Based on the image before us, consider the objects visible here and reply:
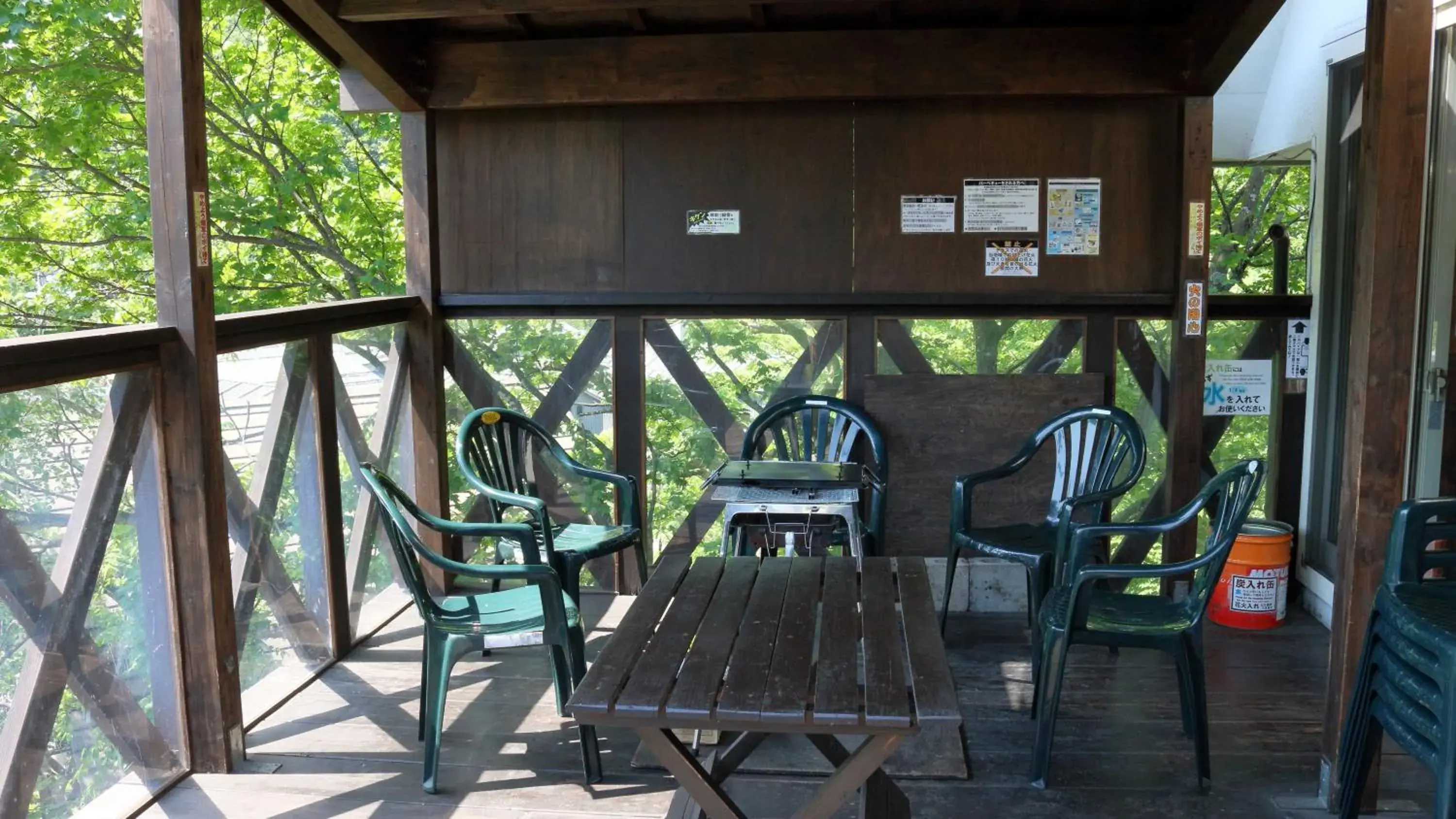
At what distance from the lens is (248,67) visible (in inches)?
364

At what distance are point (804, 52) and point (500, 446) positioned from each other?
200cm

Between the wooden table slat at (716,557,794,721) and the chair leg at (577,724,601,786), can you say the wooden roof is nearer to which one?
the wooden table slat at (716,557,794,721)

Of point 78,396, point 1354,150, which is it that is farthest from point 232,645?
point 1354,150

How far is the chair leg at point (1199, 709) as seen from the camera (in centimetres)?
317

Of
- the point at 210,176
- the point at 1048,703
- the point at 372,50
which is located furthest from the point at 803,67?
the point at 210,176

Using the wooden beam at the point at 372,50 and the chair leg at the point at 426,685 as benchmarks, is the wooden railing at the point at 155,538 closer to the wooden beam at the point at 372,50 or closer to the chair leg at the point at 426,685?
the chair leg at the point at 426,685

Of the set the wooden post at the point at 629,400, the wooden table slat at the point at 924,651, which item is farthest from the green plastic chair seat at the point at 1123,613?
the wooden post at the point at 629,400

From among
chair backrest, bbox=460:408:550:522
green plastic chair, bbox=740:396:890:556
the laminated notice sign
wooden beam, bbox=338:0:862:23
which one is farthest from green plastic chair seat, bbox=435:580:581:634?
the laminated notice sign

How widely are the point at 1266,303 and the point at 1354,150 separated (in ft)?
2.25

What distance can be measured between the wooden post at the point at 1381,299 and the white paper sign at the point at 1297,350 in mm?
1985

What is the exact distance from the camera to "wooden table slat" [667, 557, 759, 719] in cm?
205

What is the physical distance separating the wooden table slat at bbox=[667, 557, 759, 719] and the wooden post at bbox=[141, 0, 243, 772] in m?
1.49

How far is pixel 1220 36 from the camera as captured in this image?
4145 mm

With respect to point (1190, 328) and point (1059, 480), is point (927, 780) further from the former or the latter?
point (1190, 328)
